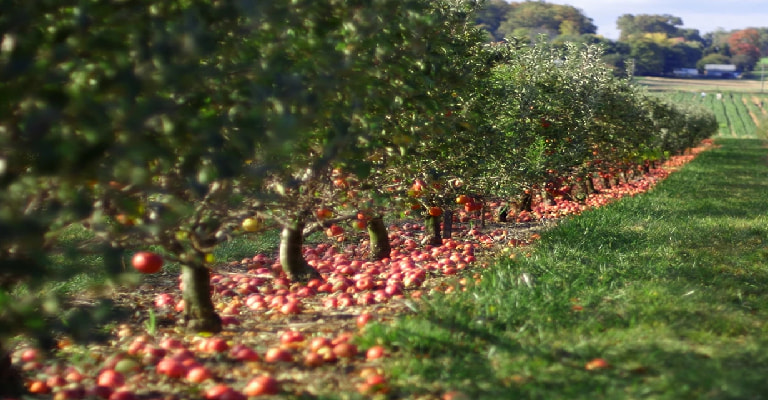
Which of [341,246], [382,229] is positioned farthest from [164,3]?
[341,246]

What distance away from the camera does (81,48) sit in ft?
9.56

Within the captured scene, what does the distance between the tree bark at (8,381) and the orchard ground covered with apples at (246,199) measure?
1cm

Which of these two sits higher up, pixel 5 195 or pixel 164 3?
pixel 164 3

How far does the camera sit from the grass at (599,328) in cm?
355

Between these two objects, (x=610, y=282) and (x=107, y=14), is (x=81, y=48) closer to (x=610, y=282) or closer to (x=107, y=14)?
(x=107, y=14)

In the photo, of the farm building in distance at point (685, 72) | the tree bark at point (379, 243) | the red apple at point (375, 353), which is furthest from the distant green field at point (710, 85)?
the red apple at point (375, 353)

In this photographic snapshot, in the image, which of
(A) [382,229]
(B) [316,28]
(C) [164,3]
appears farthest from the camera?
(A) [382,229]

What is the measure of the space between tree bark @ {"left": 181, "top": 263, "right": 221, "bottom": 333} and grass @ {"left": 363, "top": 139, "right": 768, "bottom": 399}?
1.32 m

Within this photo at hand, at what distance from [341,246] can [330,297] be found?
3.30m

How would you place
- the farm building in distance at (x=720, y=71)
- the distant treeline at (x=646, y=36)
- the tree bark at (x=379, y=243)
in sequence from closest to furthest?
the tree bark at (x=379, y=243)
the distant treeline at (x=646, y=36)
the farm building in distance at (x=720, y=71)

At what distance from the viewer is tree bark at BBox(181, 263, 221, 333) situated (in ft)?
15.9

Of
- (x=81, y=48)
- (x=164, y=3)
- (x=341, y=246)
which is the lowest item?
(x=341, y=246)

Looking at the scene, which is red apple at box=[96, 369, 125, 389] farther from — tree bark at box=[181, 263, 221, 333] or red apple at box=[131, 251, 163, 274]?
tree bark at box=[181, 263, 221, 333]

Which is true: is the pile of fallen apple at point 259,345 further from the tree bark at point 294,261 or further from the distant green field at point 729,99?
the distant green field at point 729,99
